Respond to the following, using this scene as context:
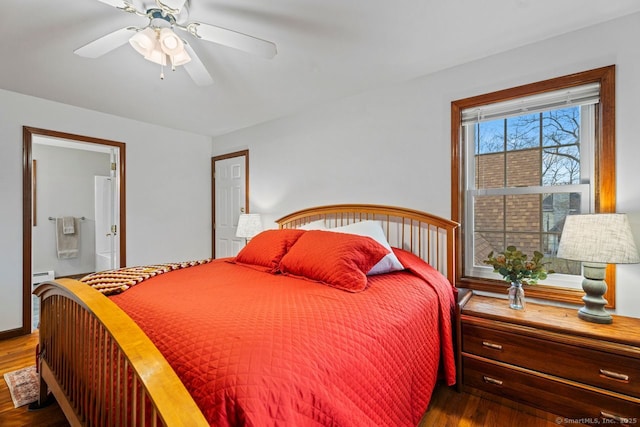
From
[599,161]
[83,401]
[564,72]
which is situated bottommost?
[83,401]

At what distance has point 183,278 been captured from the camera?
192 centimetres

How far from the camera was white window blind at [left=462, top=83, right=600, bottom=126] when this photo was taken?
1874 millimetres

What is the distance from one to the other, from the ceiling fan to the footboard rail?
1302 millimetres

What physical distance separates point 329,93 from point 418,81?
32.3 inches

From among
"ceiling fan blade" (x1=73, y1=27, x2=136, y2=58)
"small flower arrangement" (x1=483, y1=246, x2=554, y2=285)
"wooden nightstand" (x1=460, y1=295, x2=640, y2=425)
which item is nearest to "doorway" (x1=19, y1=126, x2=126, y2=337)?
"ceiling fan blade" (x1=73, y1=27, x2=136, y2=58)

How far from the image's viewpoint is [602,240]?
5.19ft

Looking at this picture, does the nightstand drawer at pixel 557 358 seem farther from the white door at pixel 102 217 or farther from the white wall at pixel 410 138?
the white door at pixel 102 217

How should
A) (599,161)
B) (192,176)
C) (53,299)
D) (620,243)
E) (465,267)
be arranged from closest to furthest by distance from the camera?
(620,243) < (53,299) < (599,161) < (465,267) < (192,176)

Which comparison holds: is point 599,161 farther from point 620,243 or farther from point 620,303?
point 620,303

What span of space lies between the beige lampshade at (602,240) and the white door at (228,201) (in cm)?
333

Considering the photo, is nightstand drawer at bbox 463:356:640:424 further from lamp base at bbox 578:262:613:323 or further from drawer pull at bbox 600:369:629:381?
lamp base at bbox 578:262:613:323

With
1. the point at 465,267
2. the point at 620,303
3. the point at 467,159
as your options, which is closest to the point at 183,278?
the point at 465,267

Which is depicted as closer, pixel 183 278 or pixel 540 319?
pixel 540 319

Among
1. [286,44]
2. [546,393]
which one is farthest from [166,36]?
[546,393]
